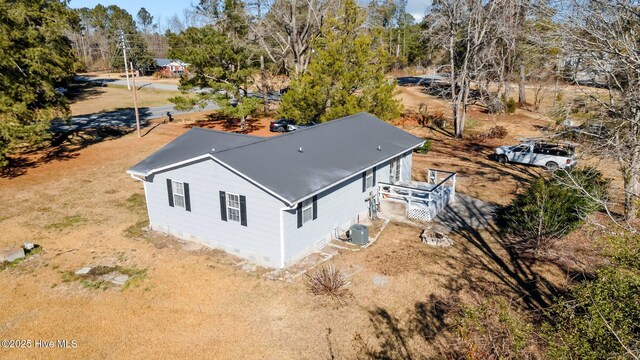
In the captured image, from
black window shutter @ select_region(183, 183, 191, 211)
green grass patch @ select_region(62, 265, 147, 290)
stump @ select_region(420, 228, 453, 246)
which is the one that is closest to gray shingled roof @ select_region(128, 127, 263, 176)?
black window shutter @ select_region(183, 183, 191, 211)

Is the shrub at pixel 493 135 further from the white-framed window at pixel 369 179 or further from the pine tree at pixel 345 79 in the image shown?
the white-framed window at pixel 369 179

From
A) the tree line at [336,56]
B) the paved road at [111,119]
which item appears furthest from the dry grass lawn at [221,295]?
the paved road at [111,119]

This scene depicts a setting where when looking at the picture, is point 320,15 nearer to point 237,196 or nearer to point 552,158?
point 552,158

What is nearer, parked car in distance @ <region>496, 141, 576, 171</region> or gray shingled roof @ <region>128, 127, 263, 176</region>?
gray shingled roof @ <region>128, 127, 263, 176</region>

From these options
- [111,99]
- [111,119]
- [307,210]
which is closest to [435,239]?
[307,210]

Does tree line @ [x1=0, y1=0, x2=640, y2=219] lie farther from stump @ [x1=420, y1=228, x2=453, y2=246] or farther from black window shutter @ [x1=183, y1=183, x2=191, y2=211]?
black window shutter @ [x1=183, y1=183, x2=191, y2=211]

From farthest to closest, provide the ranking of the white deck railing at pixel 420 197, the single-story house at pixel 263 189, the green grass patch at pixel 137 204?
the green grass patch at pixel 137 204
the white deck railing at pixel 420 197
the single-story house at pixel 263 189

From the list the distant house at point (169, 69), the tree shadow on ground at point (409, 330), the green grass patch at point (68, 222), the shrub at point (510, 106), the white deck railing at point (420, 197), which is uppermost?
the distant house at point (169, 69)

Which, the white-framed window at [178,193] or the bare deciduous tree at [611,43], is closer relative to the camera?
the bare deciduous tree at [611,43]
